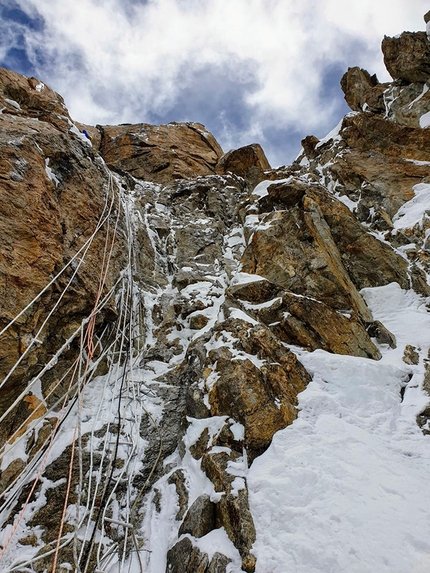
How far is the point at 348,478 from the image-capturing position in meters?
3.51

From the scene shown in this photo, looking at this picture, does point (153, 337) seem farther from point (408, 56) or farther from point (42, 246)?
point (408, 56)

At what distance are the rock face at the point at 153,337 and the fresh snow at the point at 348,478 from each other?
0.76 ft

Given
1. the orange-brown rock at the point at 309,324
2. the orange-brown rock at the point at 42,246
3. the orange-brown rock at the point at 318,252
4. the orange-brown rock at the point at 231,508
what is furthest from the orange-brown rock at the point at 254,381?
the orange-brown rock at the point at 42,246

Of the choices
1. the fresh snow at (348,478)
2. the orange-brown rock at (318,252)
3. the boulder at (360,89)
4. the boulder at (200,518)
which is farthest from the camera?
the boulder at (360,89)

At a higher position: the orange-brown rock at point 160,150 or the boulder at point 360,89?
the boulder at point 360,89

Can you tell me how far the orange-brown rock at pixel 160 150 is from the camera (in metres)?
17.2

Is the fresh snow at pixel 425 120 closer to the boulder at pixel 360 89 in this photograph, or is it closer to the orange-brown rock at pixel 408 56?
the orange-brown rock at pixel 408 56

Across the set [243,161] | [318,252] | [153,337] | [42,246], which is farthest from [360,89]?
[42,246]

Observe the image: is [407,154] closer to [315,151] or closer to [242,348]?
[315,151]

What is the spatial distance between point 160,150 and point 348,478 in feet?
60.6

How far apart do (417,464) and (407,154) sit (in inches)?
517

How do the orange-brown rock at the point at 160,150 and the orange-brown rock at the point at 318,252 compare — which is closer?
the orange-brown rock at the point at 318,252

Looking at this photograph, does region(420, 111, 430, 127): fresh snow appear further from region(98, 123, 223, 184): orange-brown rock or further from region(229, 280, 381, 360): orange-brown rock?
region(229, 280, 381, 360): orange-brown rock

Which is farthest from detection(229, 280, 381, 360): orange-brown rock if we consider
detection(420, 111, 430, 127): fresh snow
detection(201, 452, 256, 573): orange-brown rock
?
detection(420, 111, 430, 127): fresh snow
